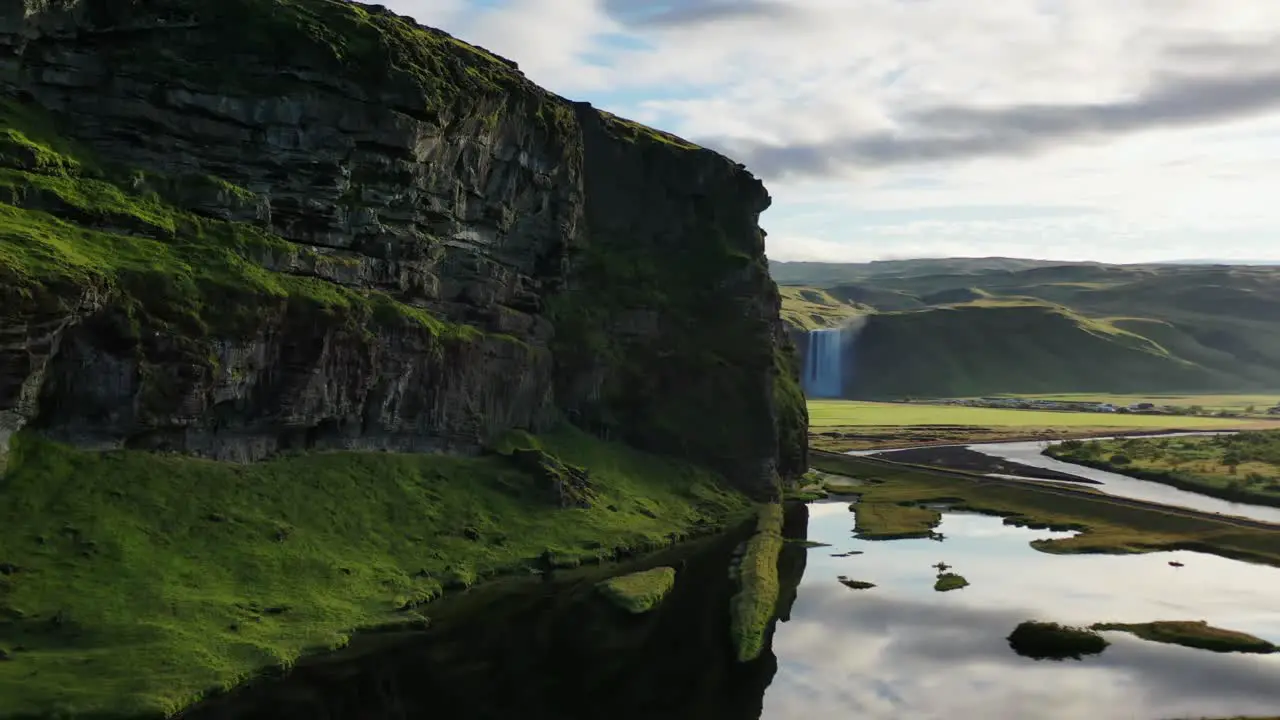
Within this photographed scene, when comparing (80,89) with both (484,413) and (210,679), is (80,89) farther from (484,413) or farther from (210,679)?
(210,679)

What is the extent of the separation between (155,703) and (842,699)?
39.6 metres

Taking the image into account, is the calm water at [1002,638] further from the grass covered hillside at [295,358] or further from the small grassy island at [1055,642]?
the grass covered hillside at [295,358]

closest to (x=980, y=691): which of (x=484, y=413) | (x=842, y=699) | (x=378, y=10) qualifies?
(x=842, y=699)

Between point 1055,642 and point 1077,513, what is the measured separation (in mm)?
71038

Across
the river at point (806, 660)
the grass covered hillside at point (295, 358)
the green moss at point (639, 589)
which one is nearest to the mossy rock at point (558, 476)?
the grass covered hillside at point (295, 358)

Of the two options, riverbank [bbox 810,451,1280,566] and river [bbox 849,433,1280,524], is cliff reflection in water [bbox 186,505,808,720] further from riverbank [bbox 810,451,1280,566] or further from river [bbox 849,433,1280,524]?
river [bbox 849,433,1280,524]

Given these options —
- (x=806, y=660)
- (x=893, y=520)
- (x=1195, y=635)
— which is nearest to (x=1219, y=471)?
(x=893, y=520)

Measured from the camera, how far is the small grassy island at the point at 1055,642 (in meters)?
73.2

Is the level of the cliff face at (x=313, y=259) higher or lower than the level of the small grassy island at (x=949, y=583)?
higher

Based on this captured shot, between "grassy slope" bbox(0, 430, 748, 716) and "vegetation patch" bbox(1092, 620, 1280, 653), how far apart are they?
47266mm

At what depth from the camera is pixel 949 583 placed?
9475cm

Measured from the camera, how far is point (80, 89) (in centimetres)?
9062

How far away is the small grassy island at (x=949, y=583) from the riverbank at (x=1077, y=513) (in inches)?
949

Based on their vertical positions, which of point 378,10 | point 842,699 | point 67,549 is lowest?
point 842,699
